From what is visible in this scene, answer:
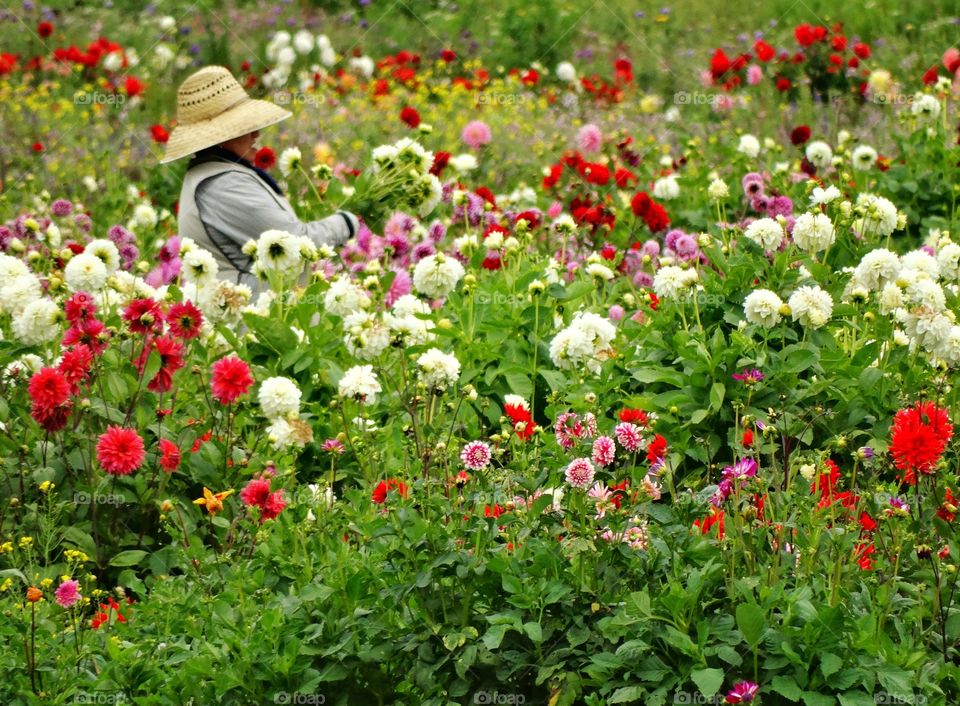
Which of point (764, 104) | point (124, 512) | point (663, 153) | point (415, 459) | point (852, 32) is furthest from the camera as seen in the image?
point (852, 32)

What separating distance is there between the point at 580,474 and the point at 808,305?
3.67ft

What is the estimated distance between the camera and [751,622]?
245 centimetres

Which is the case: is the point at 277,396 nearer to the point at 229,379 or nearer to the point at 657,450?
the point at 229,379

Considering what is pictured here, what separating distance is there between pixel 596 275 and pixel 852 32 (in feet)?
24.9

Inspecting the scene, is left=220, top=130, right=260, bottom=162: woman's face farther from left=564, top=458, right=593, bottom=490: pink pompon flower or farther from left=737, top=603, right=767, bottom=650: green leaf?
left=737, top=603, right=767, bottom=650: green leaf

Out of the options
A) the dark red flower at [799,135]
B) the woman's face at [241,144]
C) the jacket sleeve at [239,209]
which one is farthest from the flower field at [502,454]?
the woman's face at [241,144]

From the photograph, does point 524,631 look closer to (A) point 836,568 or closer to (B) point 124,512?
(A) point 836,568

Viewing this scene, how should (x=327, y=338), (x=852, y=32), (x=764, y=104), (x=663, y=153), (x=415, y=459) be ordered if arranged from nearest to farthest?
(x=415, y=459) < (x=327, y=338) < (x=663, y=153) < (x=764, y=104) < (x=852, y=32)

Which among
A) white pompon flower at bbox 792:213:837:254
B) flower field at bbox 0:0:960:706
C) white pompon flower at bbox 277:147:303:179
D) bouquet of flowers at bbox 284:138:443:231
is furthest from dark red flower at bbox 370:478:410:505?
white pompon flower at bbox 277:147:303:179

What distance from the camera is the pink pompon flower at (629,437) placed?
284cm

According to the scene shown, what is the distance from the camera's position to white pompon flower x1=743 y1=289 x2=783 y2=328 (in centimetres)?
346

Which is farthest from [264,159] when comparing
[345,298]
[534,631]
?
[534,631]

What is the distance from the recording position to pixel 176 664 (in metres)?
2.80

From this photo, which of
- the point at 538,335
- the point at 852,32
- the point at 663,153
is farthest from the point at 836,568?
the point at 852,32
